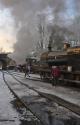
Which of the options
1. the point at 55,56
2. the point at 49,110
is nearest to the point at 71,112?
the point at 49,110

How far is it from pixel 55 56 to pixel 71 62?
449cm

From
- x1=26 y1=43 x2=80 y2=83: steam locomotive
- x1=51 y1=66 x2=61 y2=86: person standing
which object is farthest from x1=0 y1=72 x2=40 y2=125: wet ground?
x1=51 y1=66 x2=61 y2=86: person standing

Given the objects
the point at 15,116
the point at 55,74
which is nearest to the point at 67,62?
the point at 55,74

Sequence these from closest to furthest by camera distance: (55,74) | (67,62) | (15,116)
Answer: (15,116)
(55,74)
(67,62)

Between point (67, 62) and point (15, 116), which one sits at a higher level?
point (67, 62)

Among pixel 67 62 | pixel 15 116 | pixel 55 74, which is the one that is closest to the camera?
pixel 15 116

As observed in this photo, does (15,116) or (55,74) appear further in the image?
(55,74)

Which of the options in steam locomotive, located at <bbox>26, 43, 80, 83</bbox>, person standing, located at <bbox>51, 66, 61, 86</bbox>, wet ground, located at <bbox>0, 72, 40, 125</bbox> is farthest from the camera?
person standing, located at <bbox>51, 66, 61, 86</bbox>

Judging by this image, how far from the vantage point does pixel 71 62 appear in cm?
2686

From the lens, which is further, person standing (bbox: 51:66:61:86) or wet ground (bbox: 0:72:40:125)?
person standing (bbox: 51:66:61:86)

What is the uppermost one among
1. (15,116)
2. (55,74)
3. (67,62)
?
(67,62)

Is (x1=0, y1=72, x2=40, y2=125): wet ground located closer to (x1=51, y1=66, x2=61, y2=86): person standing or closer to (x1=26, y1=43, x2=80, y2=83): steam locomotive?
(x1=26, y1=43, x2=80, y2=83): steam locomotive

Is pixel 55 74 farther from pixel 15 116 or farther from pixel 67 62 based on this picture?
pixel 15 116

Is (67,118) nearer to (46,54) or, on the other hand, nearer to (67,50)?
(67,50)
